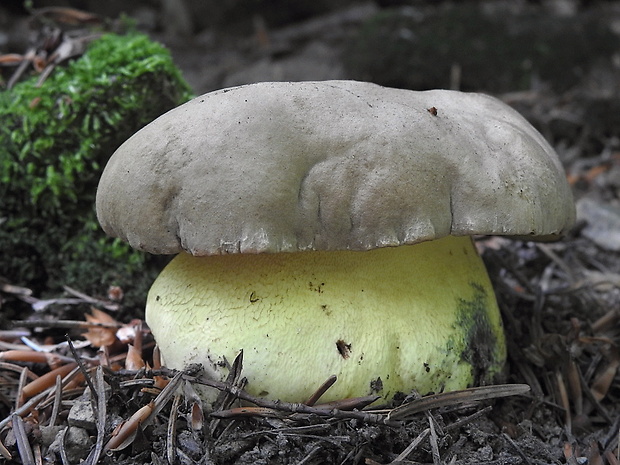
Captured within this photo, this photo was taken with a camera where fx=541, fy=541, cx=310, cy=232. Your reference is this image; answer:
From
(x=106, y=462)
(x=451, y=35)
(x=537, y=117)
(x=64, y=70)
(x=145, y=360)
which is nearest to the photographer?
(x=106, y=462)

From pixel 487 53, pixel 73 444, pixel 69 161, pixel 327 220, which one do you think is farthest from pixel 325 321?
pixel 487 53

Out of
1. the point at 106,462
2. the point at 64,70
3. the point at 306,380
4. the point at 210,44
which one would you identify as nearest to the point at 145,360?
the point at 106,462

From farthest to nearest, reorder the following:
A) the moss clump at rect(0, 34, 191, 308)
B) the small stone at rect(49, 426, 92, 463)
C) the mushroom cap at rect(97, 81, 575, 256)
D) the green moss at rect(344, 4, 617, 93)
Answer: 1. the green moss at rect(344, 4, 617, 93)
2. the moss clump at rect(0, 34, 191, 308)
3. the small stone at rect(49, 426, 92, 463)
4. the mushroom cap at rect(97, 81, 575, 256)

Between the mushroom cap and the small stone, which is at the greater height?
the mushroom cap

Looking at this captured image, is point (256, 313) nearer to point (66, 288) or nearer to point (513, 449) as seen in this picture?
point (513, 449)

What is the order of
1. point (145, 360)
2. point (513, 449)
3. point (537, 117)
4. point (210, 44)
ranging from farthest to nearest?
point (210, 44) < point (537, 117) < point (145, 360) < point (513, 449)

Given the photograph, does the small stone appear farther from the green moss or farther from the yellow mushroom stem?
the green moss

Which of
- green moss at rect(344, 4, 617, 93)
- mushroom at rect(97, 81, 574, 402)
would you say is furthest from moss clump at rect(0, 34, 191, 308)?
green moss at rect(344, 4, 617, 93)

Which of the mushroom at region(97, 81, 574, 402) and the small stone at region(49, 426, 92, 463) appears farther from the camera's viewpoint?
the small stone at region(49, 426, 92, 463)

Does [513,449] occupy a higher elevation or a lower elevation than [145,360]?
lower
